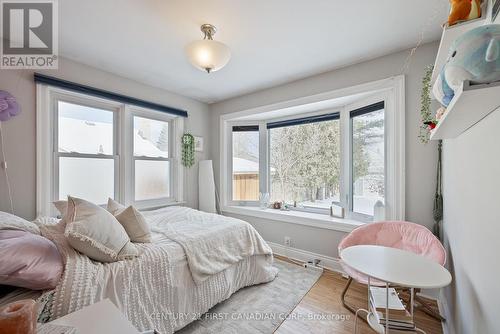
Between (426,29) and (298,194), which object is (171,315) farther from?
(426,29)

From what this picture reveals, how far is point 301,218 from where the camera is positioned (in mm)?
2885

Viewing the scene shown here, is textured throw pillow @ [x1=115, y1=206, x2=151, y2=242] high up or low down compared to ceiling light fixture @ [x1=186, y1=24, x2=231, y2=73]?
down

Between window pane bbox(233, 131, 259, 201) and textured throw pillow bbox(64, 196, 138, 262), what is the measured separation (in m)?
2.34

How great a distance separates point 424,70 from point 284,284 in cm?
259

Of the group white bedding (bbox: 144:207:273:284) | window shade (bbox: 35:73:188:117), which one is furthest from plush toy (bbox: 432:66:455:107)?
window shade (bbox: 35:73:188:117)

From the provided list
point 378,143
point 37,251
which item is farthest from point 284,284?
point 37,251

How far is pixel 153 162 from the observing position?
3193 millimetres

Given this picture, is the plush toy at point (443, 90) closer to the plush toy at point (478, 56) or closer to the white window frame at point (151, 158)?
the plush toy at point (478, 56)

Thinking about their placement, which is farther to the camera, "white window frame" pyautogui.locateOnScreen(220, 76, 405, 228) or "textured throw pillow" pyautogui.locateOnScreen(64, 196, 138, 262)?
"white window frame" pyautogui.locateOnScreen(220, 76, 405, 228)

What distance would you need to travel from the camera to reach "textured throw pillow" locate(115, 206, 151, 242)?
1.71 metres

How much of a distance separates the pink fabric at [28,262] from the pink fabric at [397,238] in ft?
6.26

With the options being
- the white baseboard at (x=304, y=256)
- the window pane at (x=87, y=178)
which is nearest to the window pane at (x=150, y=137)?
the window pane at (x=87, y=178)

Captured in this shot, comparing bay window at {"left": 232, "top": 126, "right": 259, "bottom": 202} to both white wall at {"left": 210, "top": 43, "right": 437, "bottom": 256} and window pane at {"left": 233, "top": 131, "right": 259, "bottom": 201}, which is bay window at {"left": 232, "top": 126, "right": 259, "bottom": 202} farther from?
white wall at {"left": 210, "top": 43, "right": 437, "bottom": 256}

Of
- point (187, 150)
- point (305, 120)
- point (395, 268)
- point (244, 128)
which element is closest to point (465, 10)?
point (395, 268)
